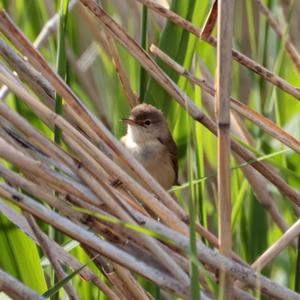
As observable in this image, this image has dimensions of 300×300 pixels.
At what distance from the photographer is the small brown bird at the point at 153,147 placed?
11.0 feet

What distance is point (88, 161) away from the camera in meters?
1.86

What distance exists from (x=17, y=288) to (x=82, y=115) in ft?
1.45

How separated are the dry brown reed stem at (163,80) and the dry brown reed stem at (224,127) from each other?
1.27 ft

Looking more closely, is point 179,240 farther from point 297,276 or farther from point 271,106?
point 271,106

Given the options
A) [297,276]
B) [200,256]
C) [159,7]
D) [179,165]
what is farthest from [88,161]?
[179,165]

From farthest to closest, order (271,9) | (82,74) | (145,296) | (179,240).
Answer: (82,74)
(271,9)
(145,296)
(179,240)

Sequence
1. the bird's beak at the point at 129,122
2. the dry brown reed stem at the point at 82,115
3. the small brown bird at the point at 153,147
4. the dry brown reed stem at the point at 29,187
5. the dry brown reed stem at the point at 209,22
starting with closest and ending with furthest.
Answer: the dry brown reed stem at the point at 29,187, the dry brown reed stem at the point at 82,115, the dry brown reed stem at the point at 209,22, the bird's beak at the point at 129,122, the small brown bird at the point at 153,147

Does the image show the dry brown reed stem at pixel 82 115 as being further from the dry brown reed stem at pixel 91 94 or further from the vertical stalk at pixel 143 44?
the dry brown reed stem at pixel 91 94

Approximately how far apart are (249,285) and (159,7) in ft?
2.75

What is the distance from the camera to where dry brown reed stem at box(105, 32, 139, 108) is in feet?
8.62

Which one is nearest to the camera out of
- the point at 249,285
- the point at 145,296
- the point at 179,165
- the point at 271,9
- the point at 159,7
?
the point at 249,285

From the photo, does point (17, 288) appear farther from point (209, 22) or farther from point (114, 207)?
point (209, 22)

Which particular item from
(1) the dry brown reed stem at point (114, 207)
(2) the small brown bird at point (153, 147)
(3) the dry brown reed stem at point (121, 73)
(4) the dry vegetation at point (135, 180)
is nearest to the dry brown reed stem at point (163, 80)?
(4) the dry vegetation at point (135, 180)

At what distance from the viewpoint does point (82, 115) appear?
199 centimetres
